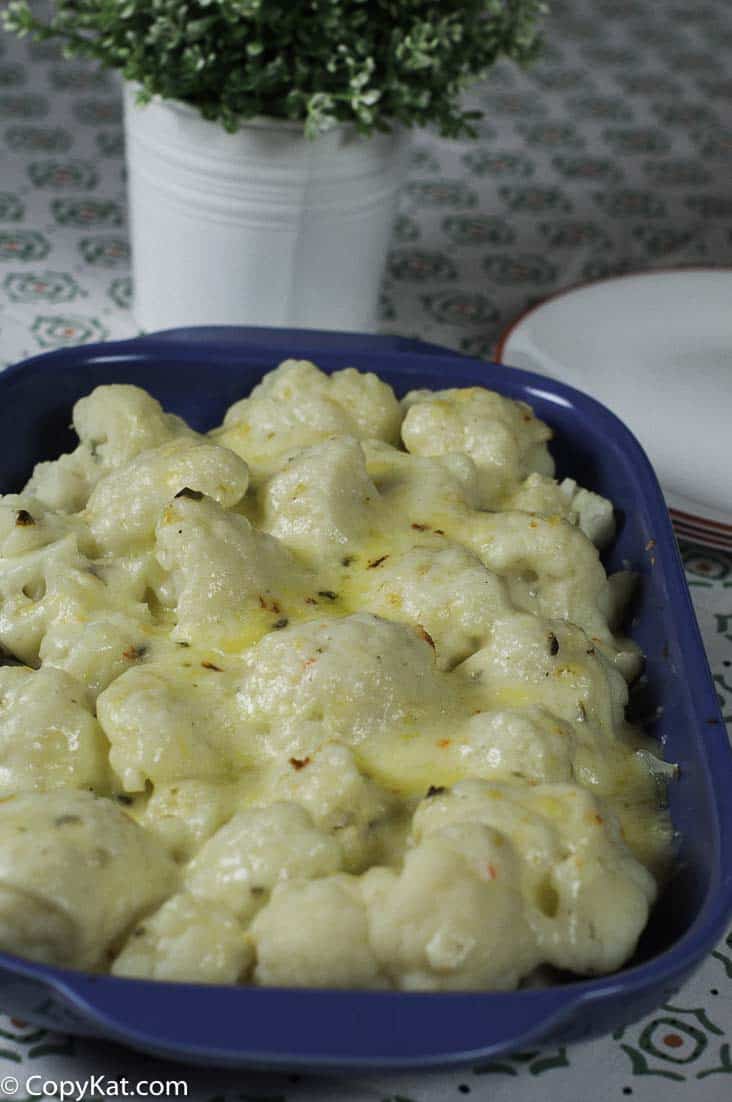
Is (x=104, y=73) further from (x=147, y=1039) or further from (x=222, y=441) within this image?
(x=147, y=1039)

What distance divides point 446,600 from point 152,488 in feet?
0.97

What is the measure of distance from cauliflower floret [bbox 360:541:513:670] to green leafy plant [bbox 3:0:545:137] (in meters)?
0.64

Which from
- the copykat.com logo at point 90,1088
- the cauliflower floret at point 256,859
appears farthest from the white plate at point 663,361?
the copykat.com logo at point 90,1088

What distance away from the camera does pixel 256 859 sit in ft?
3.10

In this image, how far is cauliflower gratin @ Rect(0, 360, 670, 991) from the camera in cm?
91

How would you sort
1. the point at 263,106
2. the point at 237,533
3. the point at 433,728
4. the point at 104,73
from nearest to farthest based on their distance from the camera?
the point at 433,728
the point at 237,533
the point at 263,106
the point at 104,73

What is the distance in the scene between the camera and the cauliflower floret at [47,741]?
1035 mm

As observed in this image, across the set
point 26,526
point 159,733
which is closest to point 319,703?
point 159,733

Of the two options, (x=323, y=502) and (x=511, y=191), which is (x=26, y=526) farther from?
(x=511, y=191)

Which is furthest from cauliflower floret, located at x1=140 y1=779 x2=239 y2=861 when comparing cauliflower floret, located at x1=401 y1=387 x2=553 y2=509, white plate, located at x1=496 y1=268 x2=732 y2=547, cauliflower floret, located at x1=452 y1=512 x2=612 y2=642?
white plate, located at x1=496 y1=268 x2=732 y2=547

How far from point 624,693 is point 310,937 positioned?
17.1 inches

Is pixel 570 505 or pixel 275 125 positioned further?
pixel 275 125

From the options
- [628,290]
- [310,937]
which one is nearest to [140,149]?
[628,290]

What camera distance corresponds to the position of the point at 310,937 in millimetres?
885
